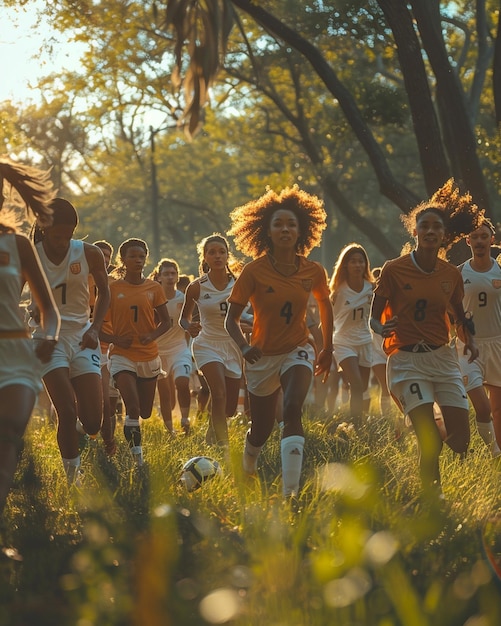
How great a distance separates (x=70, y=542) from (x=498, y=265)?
18.8 ft

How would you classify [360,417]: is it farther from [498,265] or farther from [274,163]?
[274,163]

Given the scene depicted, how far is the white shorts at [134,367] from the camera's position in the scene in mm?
10758

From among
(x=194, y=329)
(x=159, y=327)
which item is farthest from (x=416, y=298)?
(x=194, y=329)

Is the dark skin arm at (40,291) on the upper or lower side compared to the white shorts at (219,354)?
upper

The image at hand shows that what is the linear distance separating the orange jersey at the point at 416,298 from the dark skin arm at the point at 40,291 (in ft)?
9.72

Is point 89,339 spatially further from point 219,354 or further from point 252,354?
point 219,354

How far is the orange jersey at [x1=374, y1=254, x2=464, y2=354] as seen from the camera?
322 inches

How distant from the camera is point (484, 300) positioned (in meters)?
10.3

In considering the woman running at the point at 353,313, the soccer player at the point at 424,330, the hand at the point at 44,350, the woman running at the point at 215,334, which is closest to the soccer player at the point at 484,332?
the soccer player at the point at 424,330

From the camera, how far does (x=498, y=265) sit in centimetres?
1055

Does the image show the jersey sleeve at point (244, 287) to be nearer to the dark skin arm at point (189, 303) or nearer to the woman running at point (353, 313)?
the dark skin arm at point (189, 303)

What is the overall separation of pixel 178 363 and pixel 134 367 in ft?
9.42

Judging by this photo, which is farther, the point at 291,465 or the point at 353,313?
the point at 353,313

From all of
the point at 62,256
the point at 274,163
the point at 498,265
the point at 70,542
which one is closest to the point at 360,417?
the point at 498,265
